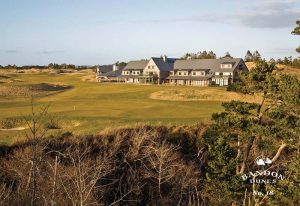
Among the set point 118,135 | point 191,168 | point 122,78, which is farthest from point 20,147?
point 122,78

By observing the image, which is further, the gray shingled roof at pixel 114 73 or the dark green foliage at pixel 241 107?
the gray shingled roof at pixel 114 73

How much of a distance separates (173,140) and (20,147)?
15232 millimetres

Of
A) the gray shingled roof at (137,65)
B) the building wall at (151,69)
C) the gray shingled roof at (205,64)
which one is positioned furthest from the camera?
the gray shingled roof at (137,65)

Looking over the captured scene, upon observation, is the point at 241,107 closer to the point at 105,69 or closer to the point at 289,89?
the point at 289,89

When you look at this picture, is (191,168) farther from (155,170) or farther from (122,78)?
(122,78)

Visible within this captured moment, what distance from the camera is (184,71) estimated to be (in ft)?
368

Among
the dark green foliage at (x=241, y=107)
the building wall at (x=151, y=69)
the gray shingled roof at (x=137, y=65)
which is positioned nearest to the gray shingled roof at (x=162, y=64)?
the building wall at (x=151, y=69)

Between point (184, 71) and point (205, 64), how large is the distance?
645 cm

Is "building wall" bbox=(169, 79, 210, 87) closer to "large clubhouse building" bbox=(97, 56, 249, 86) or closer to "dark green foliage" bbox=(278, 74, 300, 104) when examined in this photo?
"large clubhouse building" bbox=(97, 56, 249, 86)

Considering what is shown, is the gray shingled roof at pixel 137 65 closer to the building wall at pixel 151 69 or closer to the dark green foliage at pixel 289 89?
the building wall at pixel 151 69

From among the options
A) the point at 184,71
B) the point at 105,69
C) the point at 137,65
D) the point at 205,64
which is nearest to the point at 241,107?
the point at 205,64

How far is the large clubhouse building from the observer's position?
104 m

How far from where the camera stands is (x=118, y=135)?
36438mm

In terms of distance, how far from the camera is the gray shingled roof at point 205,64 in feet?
343
